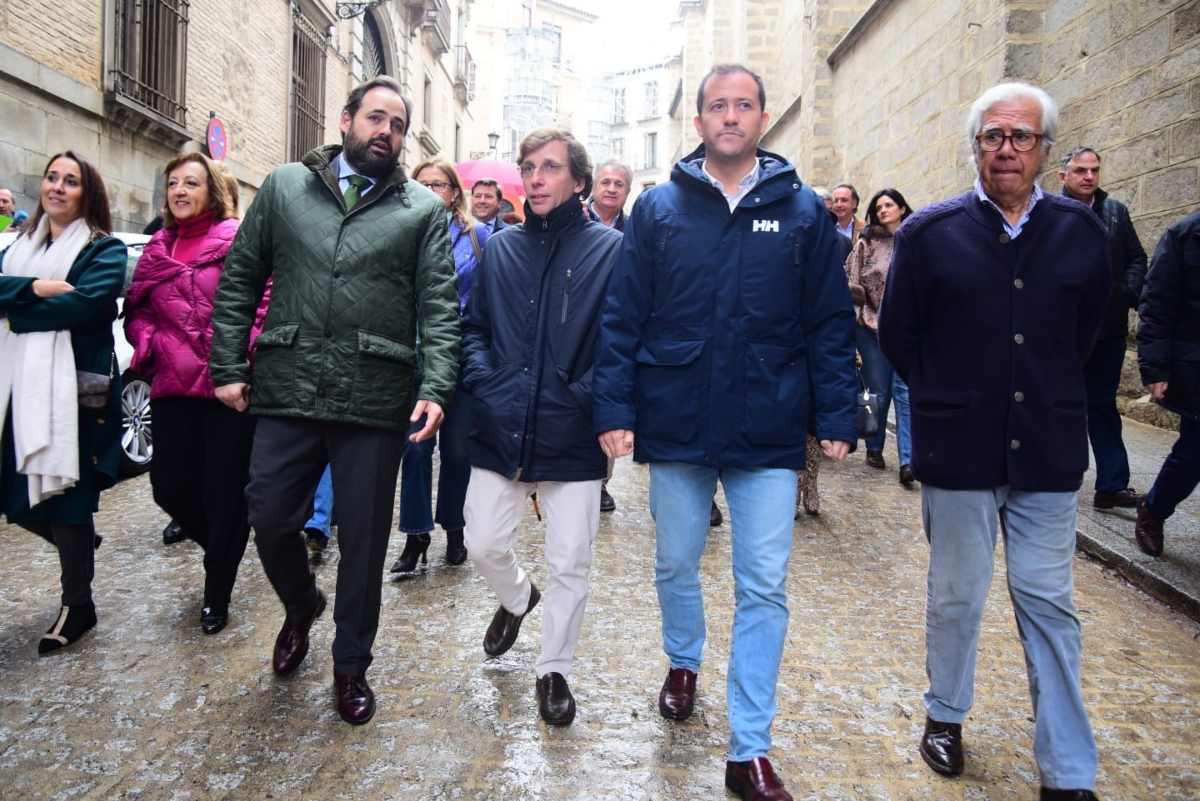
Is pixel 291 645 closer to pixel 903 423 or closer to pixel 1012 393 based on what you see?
pixel 1012 393

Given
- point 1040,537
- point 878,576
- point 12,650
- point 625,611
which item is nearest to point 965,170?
point 878,576

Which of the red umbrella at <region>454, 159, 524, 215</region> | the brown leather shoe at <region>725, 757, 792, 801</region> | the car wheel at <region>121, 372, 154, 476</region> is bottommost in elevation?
the brown leather shoe at <region>725, 757, 792, 801</region>

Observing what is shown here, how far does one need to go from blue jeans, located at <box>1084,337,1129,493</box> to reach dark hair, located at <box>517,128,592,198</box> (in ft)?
12.8

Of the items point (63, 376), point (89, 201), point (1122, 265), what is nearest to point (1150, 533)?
point (1122, 265)

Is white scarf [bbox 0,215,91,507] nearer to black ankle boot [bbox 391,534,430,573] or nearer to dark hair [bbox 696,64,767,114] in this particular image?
black ankle boot [bbox 391,534,430,573]

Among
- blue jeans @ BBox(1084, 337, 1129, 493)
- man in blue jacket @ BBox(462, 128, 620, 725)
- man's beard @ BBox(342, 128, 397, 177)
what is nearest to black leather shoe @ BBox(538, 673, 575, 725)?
man in blue jacket @ BBox(462, 128, 620, 725)

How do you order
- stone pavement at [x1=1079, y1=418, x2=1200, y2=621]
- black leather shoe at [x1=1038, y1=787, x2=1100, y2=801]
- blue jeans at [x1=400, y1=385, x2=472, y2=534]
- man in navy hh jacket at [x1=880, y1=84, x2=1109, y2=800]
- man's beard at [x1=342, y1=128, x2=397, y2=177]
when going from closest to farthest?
black leather shoe at [x1=1038, y1=787, x2=1100, y2=801]
man in navy hh jacket at [x1=880, y1=84, x2=1109, y2=800]
man's beard at [x1=342, y1=128, x2=397, y2=177]
stone pavement at [x1=1079, y1=418, x2=1200, y2=621]
blue jeans at [x1=400, y1=385, x2=472, y2=534]

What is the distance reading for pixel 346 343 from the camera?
325cm

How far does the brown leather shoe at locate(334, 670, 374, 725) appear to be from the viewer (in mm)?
3187

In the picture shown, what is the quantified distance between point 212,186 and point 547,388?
6.35 feet

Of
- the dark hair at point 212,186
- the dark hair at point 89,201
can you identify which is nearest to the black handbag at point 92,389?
the dark hair at point 89,201

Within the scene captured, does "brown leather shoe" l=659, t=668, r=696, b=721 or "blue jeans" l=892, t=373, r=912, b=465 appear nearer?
"brown leather shoe" l=659, t=668, r=696, b=721

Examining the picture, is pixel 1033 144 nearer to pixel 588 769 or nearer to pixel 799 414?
pixel 799 414

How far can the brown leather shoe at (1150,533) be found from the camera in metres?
5.14
